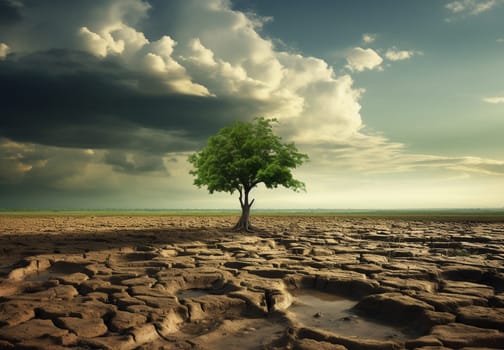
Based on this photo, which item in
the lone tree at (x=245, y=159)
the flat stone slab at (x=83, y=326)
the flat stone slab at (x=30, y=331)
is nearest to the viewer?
the flat stone slab at (x=30, y=331)

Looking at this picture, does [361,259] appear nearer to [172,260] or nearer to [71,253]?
[172,260]

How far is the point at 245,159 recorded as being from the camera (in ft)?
52.8

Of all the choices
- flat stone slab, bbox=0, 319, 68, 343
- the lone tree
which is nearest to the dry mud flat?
flat stone slab, bbox=0, 319, 68, 343

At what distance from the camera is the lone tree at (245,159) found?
53.9 ft

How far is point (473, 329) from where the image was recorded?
337 cm

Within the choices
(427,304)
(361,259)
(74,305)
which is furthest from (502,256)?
(74,305)

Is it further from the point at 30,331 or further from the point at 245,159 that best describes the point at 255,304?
the point at 245,159

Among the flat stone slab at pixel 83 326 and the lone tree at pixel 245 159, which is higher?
the lone tree at pixel 245 159

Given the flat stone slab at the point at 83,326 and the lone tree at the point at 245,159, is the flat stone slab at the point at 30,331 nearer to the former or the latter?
the flat stone slab at the point at 83,326

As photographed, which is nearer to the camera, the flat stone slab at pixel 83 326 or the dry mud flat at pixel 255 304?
the dry mud flat at pixel 255 304

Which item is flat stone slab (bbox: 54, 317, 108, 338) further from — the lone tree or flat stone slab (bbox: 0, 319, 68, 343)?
the lone tree

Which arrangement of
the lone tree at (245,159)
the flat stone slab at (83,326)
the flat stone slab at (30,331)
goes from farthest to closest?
the lone tree at (245,159) < the flat stone slab at (83,326) < the flat stone slab at (30,331)

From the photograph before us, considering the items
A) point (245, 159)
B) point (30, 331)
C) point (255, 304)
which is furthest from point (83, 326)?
point (245, 159)

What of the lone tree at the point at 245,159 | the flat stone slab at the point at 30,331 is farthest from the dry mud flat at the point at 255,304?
the lone tree at the point at 245,159
